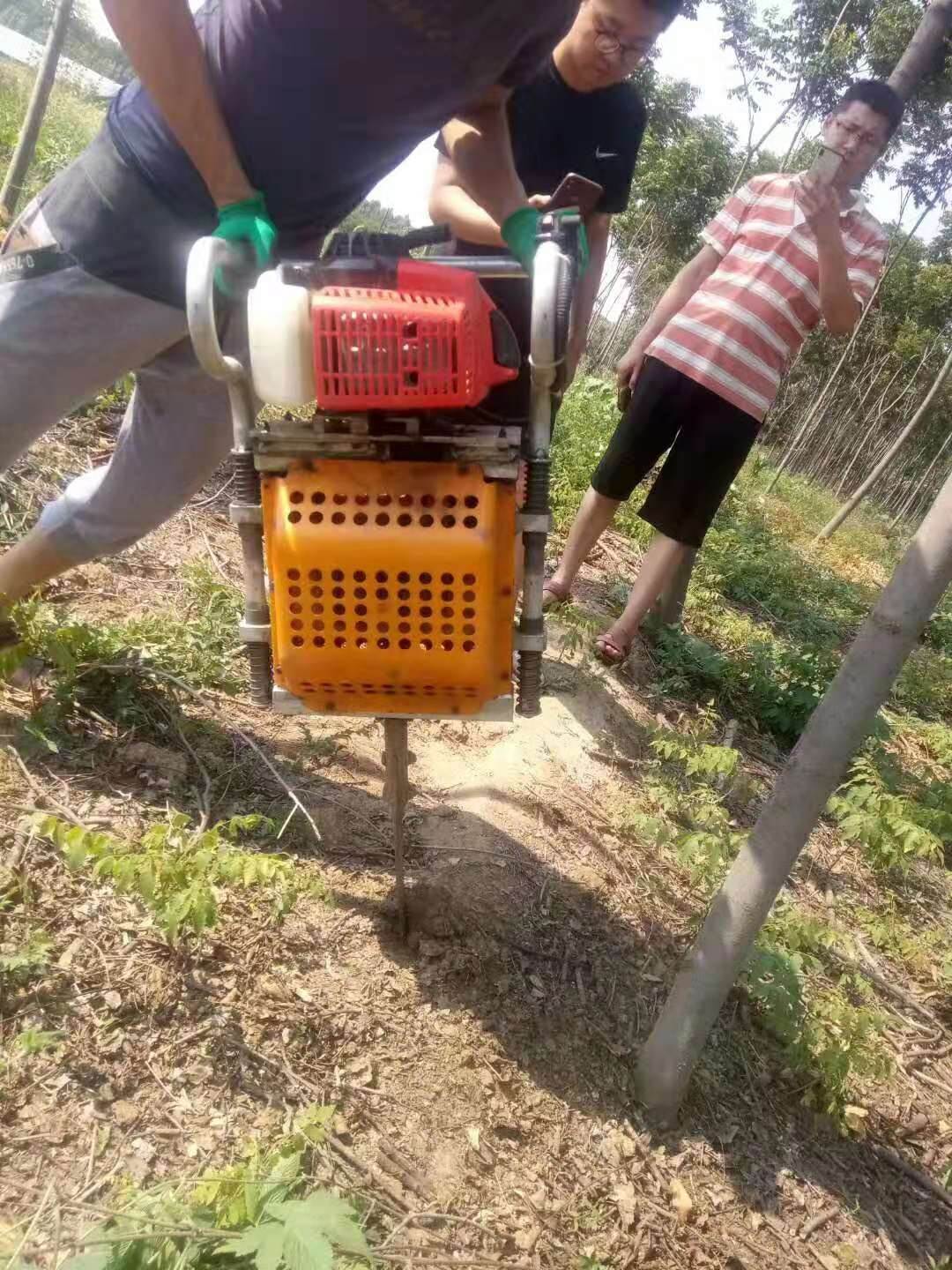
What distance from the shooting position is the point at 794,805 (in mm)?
1508

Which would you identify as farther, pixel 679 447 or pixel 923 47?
pixel 679 447

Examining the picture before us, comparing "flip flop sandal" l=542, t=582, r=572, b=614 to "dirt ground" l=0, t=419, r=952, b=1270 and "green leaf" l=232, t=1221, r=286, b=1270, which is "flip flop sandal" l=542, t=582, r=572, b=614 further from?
"green leaf" l=232, t=1221, r=286, b=1270

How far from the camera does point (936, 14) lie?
2.53 m

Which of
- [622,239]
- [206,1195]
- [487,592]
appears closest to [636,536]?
[487,592]

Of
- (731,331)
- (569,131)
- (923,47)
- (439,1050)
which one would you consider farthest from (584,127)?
(439,1050)

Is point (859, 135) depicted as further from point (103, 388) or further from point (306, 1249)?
point (306, 1249)

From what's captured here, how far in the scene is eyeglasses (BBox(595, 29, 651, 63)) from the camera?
7.00ft

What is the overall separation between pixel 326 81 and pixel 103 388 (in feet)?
2.34

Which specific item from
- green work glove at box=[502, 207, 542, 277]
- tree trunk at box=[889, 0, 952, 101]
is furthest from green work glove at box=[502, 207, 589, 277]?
tree trunk at box=[889, 0, 952, 101]

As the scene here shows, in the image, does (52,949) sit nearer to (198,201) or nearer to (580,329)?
(198,201)

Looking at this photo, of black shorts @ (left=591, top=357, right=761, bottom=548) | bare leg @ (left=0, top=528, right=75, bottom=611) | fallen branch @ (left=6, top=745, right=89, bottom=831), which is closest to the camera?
fallen branch @ (left=6, top=745, right=89, bottom=831)

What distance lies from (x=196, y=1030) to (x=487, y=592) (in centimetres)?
93

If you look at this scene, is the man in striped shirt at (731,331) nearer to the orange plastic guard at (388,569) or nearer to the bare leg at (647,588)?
the bare leg at (647,588)

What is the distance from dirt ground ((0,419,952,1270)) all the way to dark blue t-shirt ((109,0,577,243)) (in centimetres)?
119
